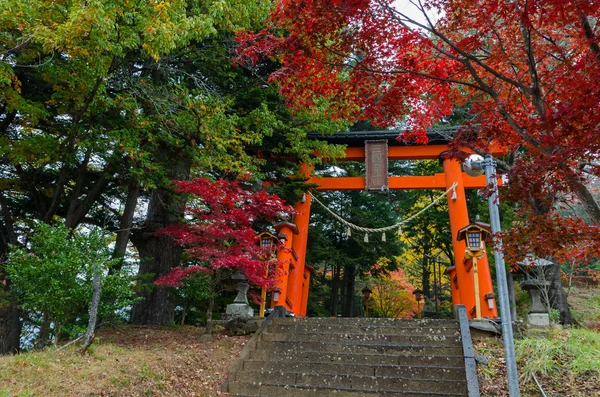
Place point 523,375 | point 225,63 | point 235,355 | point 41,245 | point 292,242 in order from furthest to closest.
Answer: point 292,242 < point 225,63 < point 235,355 < point 41,245 < point 523,375

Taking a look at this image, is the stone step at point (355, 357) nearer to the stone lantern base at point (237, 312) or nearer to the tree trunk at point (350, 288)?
the stone lantern base at point (237, 312)

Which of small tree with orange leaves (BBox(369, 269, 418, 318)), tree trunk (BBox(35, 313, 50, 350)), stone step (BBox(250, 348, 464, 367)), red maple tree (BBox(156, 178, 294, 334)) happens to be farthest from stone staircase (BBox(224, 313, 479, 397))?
small tree with orange leaves (BBox(369, 269, 418, 318))

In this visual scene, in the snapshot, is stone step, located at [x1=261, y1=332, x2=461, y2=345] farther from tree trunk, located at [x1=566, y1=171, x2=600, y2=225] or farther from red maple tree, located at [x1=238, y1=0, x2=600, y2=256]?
tree trunk, located at [x1=566, y1=171, x2=600, y2=225]

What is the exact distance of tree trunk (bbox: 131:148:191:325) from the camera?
9.24 metres

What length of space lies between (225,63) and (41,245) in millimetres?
5504

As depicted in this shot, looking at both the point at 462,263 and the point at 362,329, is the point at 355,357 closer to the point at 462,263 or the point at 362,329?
the point at 362,329

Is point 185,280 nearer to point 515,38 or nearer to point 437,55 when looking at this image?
point 437,55

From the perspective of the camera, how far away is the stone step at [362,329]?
6.73 meters

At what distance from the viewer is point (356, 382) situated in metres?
5.58

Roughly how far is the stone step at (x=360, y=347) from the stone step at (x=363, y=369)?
0.39 m

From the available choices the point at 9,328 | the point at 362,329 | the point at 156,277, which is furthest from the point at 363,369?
the point at 9,328

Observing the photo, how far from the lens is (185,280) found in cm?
795

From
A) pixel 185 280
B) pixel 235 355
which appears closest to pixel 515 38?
pixel 235 355

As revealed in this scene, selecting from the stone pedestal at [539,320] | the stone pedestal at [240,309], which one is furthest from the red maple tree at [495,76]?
the stone pedestal at [240,309]
